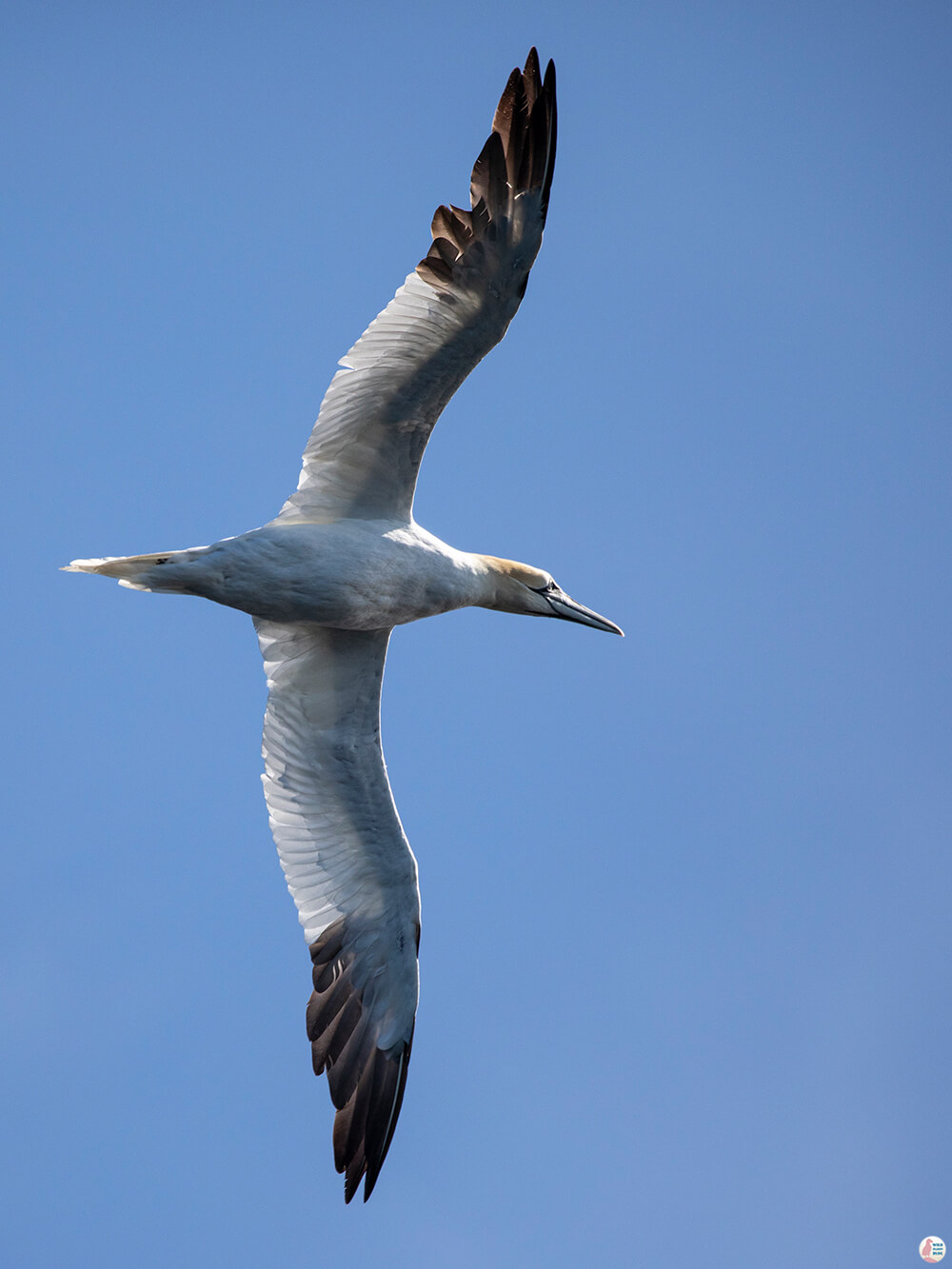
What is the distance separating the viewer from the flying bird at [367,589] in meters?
9.99

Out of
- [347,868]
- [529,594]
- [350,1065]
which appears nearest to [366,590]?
[529,594]

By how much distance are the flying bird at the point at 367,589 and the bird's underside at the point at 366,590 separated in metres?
0.01

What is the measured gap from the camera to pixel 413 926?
38.1ft

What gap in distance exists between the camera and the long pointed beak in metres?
12.1

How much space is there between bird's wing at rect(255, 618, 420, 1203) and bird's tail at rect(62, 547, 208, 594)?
1.03m

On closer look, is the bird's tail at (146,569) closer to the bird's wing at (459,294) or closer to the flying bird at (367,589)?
the flying bird at (367,589)

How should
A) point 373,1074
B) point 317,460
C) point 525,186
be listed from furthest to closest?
point 373,1074 < point 317,460 < point 525,186

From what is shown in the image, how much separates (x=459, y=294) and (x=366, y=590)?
209 cm

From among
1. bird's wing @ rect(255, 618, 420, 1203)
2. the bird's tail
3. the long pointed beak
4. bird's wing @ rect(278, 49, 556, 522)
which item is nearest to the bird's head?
the long pointed beak

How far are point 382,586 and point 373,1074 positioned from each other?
147 inches

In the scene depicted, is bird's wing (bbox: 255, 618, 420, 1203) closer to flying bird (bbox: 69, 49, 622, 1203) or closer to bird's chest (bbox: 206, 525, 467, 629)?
flying bird (bbox: 69, 49, 622, 1203)

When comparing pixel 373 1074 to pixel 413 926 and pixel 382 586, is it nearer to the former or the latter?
pixel 413 926

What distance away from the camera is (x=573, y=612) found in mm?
12211


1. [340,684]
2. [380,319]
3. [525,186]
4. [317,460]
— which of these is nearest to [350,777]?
[340,684]
